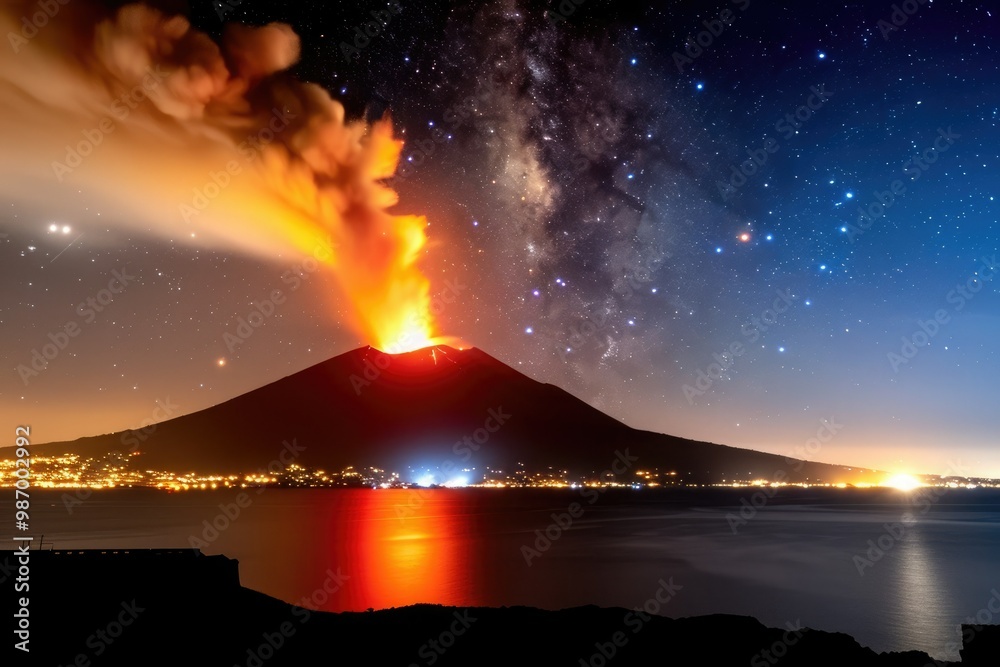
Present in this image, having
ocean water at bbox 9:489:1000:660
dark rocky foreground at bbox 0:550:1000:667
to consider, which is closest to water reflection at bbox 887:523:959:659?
ocean water at bbox 9:489:1000:660

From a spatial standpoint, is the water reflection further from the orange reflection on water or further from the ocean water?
the orange reflection on water

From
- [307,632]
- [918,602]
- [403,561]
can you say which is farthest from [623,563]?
[307,632]

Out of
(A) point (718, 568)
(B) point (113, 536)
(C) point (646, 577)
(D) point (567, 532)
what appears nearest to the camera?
(C) point (646, 577)

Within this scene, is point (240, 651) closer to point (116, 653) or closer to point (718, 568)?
point (116, 653)

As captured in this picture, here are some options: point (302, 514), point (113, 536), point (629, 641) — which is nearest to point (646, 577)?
point (629, 641)

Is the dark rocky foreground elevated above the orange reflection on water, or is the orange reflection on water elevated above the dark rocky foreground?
the dark rocky foreground

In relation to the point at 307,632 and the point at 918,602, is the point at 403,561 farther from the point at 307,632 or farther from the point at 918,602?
the point at 307,632

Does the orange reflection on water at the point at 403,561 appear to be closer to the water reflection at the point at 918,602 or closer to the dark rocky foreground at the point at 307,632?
the dark rocky foreground at the point at 307,632
